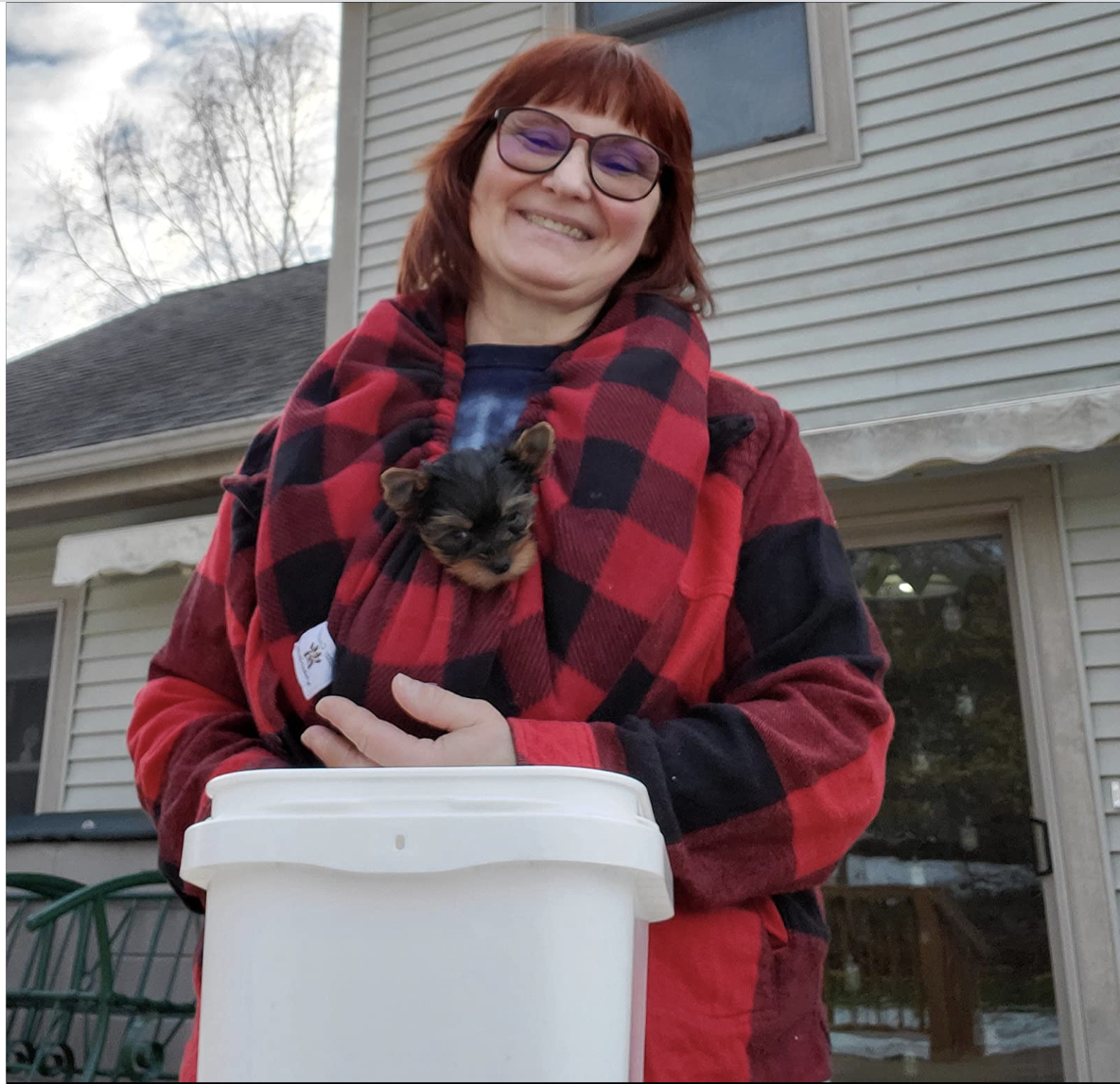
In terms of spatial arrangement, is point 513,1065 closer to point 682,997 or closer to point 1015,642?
point 682,997

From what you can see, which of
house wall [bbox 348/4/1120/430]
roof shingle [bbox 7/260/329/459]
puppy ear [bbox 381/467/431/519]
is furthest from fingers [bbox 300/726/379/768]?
roof shingle [bbox 7/260/329/459]

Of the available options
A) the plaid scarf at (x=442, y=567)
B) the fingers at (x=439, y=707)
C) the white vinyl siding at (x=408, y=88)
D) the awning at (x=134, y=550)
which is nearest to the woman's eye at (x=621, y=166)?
the plaid scarf at (x=442, y=567)

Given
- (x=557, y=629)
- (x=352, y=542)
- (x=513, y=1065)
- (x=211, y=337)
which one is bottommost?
(x=513, y=1065)

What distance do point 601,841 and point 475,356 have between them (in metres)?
0.93

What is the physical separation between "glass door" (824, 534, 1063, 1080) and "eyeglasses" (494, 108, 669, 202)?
3.50m

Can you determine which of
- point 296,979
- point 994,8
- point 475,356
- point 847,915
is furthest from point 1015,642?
point 296,979

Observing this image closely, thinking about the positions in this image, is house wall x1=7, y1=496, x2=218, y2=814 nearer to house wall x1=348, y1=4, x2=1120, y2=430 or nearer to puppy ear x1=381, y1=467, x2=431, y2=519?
house wall x1=348, y1=4, x2=1120, y2=430

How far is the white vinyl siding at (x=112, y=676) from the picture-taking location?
21.6ft

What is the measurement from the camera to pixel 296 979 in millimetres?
911

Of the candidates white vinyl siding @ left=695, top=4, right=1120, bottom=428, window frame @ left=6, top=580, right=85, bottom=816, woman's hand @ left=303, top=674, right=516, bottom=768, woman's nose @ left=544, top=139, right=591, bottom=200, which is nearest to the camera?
woman's hand @ left=303, top=674, right=516, bottom=768

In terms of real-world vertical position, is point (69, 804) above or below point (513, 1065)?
above

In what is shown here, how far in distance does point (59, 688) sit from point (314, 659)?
6.14 metres

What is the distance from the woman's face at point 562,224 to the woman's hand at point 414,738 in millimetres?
658

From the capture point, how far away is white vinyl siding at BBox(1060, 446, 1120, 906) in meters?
4.33
